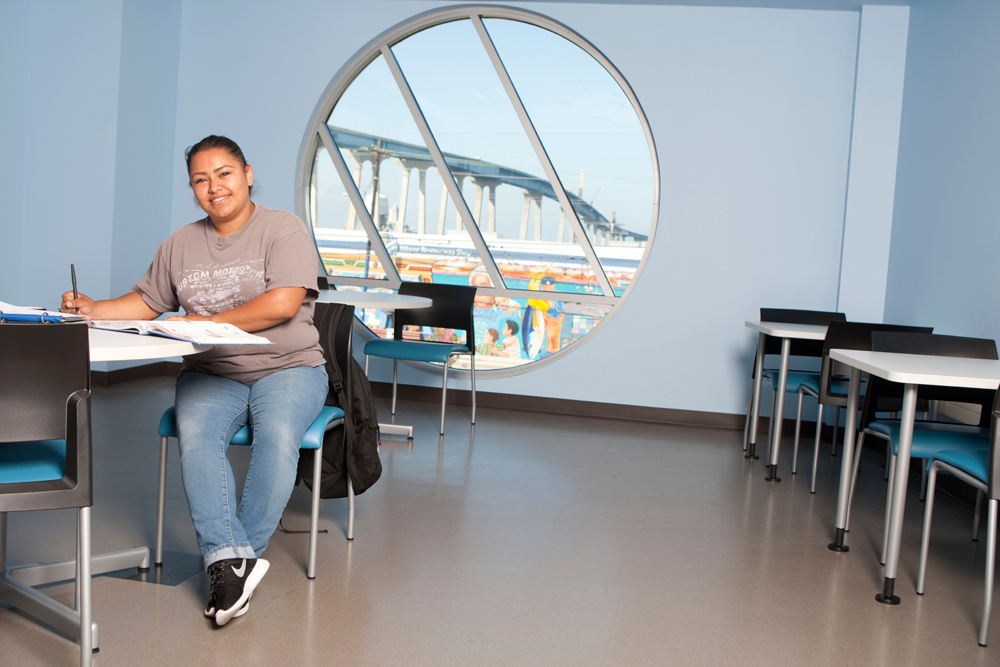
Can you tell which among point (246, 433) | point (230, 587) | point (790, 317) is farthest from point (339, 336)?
point (790, 317)

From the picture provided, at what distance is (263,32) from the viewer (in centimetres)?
532

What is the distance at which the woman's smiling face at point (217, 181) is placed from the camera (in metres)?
1.99

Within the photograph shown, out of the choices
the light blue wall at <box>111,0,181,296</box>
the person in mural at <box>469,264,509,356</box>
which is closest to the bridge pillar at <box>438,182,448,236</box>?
the person in mural at <box>469,264,509,356</box>

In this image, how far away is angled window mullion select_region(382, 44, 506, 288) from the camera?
5.24 metres

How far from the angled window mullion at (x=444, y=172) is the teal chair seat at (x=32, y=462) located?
3.79 m

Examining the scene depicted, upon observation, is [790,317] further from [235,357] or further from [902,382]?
[235,357]

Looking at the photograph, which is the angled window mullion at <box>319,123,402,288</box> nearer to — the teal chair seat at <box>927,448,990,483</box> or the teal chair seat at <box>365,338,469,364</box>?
the teal chair seat at <box>365,338,469,364</box>

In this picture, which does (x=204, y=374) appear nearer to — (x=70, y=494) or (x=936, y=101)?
(x=70, y=494)

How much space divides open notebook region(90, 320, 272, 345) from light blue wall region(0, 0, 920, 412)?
347 cm

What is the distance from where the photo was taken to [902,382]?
85.4 inches

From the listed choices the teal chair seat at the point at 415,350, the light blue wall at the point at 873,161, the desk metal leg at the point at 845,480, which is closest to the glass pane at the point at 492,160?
the teal chair seat at the point at 415,350

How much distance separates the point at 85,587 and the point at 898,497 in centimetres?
210

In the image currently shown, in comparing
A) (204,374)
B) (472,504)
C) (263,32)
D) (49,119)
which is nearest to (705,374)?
(472,504)

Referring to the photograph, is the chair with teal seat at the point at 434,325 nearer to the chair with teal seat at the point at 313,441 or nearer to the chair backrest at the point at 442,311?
the chair backrest at the point at 442,311
